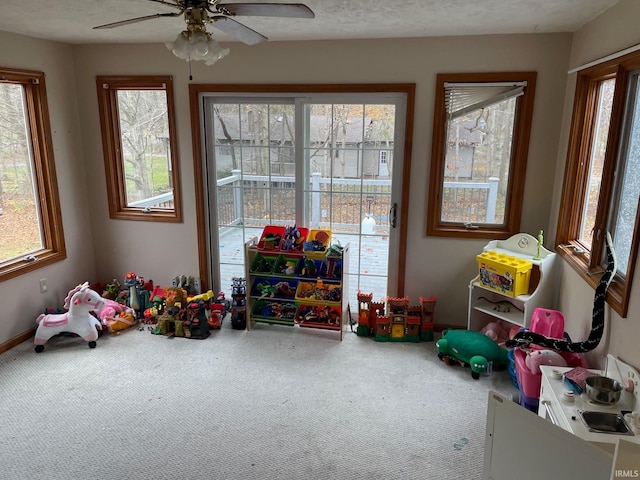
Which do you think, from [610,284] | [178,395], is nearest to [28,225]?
[178,395]

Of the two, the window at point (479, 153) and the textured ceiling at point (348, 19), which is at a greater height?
the textured ceiling at point (348, 19)

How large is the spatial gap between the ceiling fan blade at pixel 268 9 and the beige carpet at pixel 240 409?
2077mm

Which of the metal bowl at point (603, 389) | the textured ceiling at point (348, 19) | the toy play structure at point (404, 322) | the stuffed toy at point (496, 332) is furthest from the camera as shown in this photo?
the toy play structure at point (404, 322)

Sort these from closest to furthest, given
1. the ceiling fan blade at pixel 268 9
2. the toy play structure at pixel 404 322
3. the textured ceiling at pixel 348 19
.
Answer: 1. the ceiling fan blade at pixel 268 9
2. the textured ceiling at pixel 348 19
3. the toy play structure at pixel 404 322

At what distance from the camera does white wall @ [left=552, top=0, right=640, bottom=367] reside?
81.3 inches

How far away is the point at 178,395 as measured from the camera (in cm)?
284

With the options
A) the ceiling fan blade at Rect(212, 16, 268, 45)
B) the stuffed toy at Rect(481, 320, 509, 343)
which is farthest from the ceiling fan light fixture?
the stuffed toy at Rect(481, 320, 509, 343)

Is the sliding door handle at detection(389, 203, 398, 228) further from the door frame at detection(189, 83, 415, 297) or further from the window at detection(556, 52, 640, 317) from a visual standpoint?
the window at detection(556, 52, 640, 317)

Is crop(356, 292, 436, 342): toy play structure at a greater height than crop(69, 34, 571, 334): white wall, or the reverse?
crop(69, 34, 571, 334): white wall

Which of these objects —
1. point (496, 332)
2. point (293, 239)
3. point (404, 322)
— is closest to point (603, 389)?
point (496, 332)

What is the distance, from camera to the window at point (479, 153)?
3.27m

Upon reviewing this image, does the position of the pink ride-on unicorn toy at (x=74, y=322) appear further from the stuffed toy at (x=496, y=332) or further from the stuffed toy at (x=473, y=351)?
the stuffed toy at (x=496, y=332)

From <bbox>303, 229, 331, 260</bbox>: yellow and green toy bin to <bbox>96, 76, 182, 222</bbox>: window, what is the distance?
1228mm

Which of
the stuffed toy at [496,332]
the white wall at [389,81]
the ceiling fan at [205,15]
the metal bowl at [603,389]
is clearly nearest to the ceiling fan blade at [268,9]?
the ceiling fan at [205,15]
